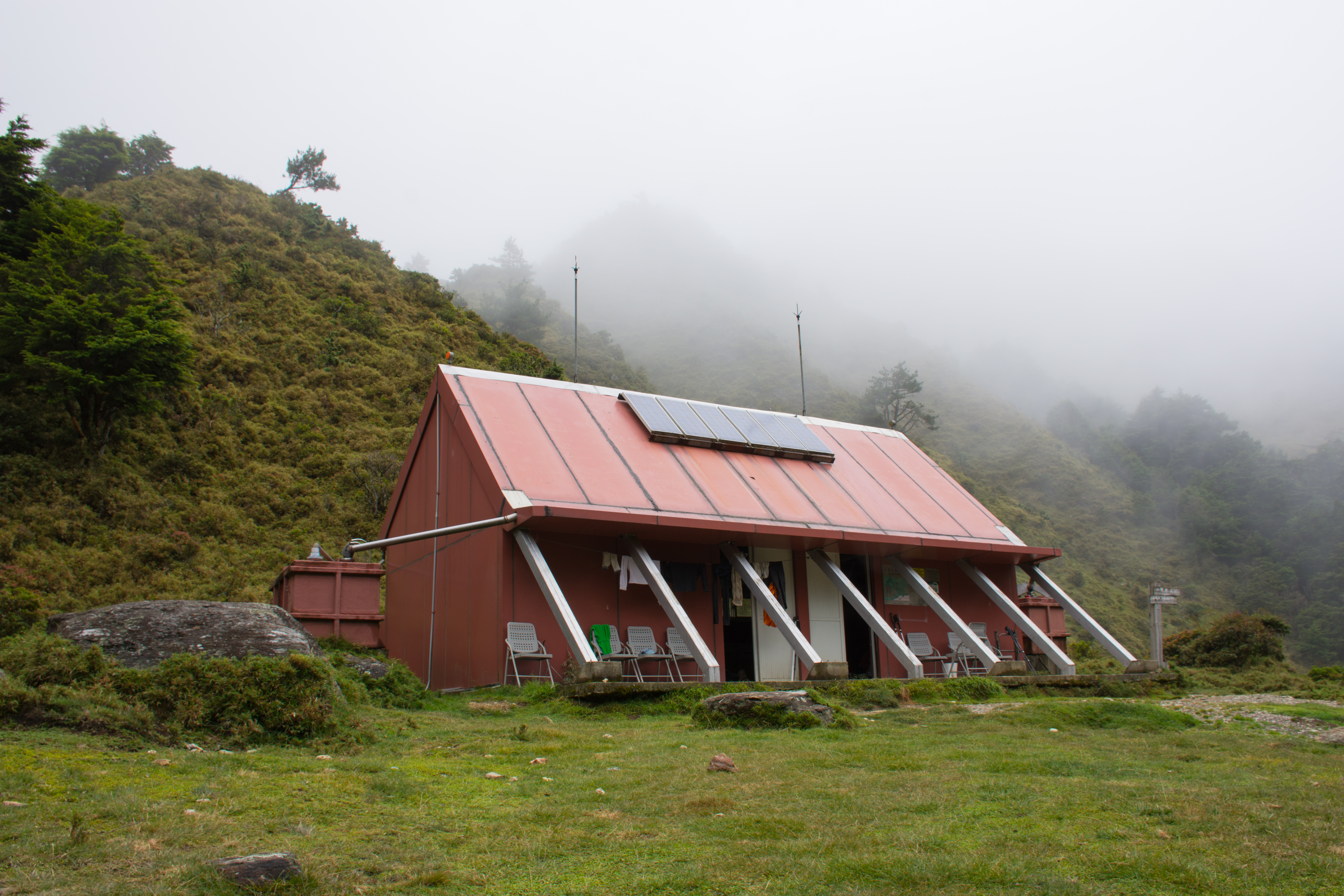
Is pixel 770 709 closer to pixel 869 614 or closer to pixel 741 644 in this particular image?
pixel 869 614

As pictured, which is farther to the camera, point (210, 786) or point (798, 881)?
point (210, 786)

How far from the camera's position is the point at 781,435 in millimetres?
17766

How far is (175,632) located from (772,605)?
7802mm

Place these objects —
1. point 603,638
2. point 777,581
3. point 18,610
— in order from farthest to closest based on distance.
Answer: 1. point 18,610
2. point 777,581
3. point 603,638

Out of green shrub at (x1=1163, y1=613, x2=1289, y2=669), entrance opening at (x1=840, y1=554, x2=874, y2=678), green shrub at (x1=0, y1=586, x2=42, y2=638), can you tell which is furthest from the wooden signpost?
green shrub at (x1=0, y1=586, x2=42, y2=638)

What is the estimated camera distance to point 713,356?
94.4m

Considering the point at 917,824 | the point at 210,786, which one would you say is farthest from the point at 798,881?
the point at 210,786

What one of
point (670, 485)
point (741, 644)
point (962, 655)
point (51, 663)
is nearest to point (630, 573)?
point (670, 485)

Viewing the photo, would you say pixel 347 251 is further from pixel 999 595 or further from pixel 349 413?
pixel 999 595

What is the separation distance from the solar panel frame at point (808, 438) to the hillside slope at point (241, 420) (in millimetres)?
13887

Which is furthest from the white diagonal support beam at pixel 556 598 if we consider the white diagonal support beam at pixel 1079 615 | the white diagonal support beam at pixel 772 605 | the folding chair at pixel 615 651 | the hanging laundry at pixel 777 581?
the white diagonal support beam at pixel 1079 615

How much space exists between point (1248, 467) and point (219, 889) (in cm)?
7669

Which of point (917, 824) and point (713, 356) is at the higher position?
point (713, 356)

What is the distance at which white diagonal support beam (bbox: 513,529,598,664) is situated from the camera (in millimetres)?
10797
